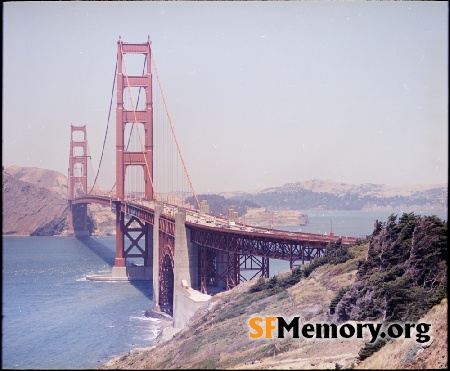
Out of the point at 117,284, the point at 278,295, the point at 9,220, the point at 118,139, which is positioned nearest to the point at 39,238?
the point at 9,220

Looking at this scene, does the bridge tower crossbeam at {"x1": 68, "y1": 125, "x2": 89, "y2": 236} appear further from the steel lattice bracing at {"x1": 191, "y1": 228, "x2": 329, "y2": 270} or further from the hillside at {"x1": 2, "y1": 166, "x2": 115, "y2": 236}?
the steel lattice bracing at {"x1": 191, "y1": 228, "x2": 329, "y2": 270}

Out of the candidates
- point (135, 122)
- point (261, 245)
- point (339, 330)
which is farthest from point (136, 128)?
point (339, 330)

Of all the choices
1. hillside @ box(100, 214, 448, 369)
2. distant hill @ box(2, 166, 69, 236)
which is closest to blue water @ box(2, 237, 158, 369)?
hillside @ box(100, 214, 448, 369)

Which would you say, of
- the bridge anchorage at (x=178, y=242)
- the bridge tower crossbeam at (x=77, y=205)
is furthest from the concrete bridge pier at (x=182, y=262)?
the bridge tower crossbeam at (x=77, y=205)

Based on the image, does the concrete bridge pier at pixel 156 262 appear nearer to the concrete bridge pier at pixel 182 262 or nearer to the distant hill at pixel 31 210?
the concrete bridge pier at pixel 182 262

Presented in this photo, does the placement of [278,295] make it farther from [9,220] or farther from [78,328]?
[9,220]
